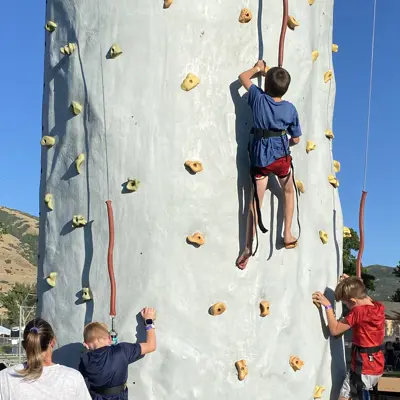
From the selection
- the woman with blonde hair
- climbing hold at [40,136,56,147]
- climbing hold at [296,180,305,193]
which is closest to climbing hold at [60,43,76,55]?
climbing hold at [40,136,56,147]

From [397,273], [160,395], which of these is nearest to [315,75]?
[160,395]

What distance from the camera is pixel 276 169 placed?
5254mm

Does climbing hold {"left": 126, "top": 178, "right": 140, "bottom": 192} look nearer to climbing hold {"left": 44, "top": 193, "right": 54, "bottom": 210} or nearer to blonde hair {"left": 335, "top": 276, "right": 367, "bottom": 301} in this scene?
climbing hold {"left": 44, "top": 193, "right": 54, "bottom": 210}

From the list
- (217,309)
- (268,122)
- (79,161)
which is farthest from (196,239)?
(79,161)

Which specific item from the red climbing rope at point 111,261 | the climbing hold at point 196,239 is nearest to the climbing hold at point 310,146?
the climbing hold at point 196,239

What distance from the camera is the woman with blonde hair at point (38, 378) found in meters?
3.65

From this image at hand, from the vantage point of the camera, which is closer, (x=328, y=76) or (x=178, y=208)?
(x=178, y=208)

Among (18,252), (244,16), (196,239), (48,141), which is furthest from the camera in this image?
(18,252)

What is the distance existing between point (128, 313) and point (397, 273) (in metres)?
46.7

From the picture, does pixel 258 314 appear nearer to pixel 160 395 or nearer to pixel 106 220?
pixel 160 395

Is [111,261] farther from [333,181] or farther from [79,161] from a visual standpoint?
[333,181]

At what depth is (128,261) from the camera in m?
5.34

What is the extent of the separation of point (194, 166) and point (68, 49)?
1.61 meters

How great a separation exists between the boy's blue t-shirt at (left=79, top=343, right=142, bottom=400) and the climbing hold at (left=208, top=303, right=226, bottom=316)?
2.97 feet
